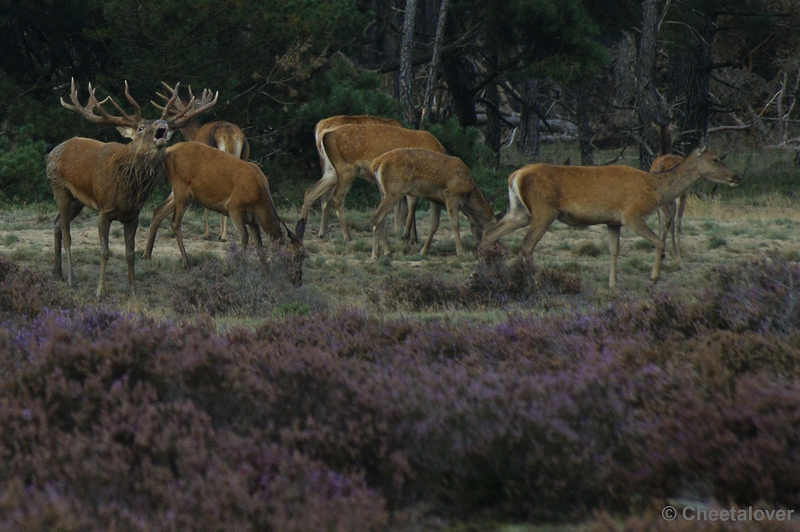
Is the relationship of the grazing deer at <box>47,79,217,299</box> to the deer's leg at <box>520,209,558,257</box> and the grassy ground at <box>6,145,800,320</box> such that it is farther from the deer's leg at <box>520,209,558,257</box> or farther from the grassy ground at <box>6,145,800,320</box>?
the deer's leg at <box>520,209,558,257</box>

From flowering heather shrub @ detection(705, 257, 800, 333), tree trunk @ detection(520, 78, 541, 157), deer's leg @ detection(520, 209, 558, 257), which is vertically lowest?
tree trunk @ detection(520, 78, 541, 157)

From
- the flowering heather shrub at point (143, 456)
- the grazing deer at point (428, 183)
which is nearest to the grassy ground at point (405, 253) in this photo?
the grazing deer at point (428, 183)

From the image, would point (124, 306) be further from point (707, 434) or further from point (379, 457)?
point (707, 434)

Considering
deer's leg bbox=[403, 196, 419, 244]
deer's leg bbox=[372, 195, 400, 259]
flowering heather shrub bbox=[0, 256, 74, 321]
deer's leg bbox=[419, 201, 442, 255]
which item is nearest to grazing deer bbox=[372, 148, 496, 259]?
deer's leg bbox=[372, 195, 400, 259]

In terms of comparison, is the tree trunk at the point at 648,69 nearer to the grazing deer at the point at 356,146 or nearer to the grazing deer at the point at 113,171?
the grazing deer at the point at 356,146

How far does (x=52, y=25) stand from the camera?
59.1ft

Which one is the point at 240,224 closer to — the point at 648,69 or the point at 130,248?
the point at 130,248

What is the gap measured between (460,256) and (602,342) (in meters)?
7.41

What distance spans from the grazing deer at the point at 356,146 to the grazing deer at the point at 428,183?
1086mm

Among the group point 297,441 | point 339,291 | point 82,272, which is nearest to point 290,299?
point 339,291

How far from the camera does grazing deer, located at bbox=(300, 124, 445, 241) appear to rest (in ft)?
47.6

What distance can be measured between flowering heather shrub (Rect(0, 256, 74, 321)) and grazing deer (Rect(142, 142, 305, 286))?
251 cm

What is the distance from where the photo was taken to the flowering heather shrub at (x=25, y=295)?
26.4 feet

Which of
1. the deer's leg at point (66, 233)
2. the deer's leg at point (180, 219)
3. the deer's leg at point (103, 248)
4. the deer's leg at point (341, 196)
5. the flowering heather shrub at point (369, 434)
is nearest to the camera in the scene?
the flowering heather shrub at point (369, 434)
